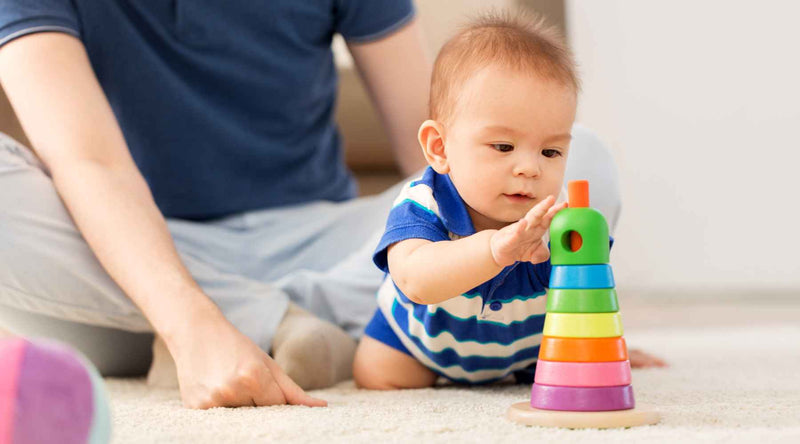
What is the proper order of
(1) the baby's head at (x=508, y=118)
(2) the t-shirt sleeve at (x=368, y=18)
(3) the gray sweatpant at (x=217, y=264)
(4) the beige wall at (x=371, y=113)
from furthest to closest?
(4) the beige wall at (x=371, y=113) → (2) the t-shirt sleeve at (x=368, y=18) → (3) the gray sweatpant at (x=217, y=264) → (1) the baby's head at (x=508, y=118)

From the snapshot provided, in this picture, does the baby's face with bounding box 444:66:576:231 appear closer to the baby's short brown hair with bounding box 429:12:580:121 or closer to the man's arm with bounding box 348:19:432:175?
the baby's short brown hair with bounding box 429:12:580:121

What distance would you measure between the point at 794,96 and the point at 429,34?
1175mm

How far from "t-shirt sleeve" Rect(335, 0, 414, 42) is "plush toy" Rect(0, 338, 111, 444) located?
2.91ft

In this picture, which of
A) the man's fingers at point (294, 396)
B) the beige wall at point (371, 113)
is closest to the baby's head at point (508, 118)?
the man's fingers at point (294, 396)

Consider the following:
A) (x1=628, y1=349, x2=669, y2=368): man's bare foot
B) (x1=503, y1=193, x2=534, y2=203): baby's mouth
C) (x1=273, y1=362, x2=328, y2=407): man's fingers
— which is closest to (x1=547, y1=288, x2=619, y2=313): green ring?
Result: (x1=503, y1=193, x2=534, y2=203): baby's mouth

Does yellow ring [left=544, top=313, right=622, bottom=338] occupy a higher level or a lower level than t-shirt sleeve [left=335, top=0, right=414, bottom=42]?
lower

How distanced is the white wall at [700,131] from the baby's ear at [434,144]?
5.39ft

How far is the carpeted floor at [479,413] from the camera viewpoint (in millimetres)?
650

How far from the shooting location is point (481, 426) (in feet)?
2.27

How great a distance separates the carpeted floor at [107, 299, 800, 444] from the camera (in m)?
0.65

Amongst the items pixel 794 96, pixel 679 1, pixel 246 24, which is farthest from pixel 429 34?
pixel 794 96

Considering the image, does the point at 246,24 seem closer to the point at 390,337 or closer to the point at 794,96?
the point at 390,337

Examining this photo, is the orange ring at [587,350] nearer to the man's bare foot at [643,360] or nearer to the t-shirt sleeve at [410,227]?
the t-shirt sleeve at [410,227]

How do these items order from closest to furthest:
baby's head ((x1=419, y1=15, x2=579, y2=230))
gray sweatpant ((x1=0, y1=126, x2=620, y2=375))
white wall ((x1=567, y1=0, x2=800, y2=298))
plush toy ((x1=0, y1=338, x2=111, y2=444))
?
plush toy ((x1=0, y1=338, x2=111, y2=444)), baby's head ((x1=419, y1=15, x2=579, y2=230)), gray sweatpant ((x1=0, y1=126, x2=620, y2=375)), white wall ((x1=567, y1=0, x2=800, y2=298))
